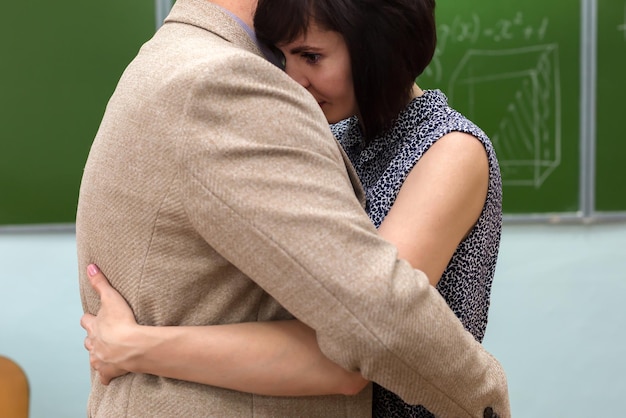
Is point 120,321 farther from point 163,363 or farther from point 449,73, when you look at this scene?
point 449,73

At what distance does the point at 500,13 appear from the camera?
306cm

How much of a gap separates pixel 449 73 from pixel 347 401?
2.15m

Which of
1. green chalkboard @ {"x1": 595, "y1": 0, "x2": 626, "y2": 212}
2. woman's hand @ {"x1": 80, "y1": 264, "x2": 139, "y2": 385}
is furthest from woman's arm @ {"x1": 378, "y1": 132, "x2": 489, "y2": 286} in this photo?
green chalkboard @ {"x1": 595, "y1": 0, "x2": 626, "y2": 212}

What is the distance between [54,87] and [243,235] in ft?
6.65

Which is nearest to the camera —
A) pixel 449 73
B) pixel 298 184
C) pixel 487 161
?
pixel 298 184

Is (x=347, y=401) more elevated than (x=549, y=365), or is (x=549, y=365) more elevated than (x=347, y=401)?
(x=347, y=401)

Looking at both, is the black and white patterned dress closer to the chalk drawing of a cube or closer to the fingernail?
the fingernail

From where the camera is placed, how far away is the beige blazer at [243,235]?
92 centimetres

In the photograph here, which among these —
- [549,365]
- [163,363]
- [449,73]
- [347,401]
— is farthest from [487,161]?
[549,365]

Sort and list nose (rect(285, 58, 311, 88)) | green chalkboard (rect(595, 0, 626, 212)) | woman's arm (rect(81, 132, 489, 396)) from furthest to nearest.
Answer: green chalkboard (rect(595, 0, 626, 212))
nose (rect(285, 58, 311, 88))
woman's arm (rect(81, 132, 489, 396))

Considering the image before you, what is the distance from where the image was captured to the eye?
4.34 ft

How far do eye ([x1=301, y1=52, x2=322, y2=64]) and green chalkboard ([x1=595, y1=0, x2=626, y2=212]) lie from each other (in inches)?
85.3

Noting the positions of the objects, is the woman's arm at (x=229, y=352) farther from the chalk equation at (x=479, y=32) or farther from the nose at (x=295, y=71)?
the chalk equation at (x=479, y=32)

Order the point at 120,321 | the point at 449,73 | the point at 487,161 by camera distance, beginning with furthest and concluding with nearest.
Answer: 1. the point at 449,73
2. the point at 487,161
3. the point at 120,321
